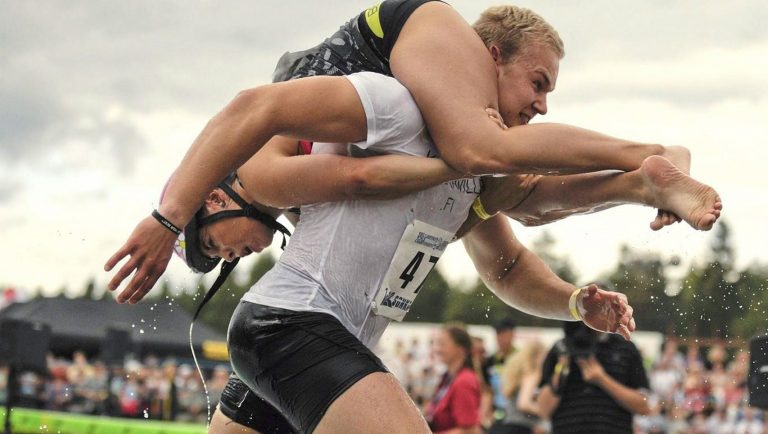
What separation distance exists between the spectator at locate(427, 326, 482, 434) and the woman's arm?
→ 4412 millimetres

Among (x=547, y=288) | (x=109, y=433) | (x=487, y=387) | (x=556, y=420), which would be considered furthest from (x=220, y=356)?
(x=547, y=288)

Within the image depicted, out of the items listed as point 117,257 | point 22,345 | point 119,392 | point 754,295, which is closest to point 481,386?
point 754,295

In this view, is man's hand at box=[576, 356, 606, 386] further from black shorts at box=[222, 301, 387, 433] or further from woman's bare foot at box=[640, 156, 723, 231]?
black shorts at box=[222, 301, 387, 433]

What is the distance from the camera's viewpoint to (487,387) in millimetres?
8469

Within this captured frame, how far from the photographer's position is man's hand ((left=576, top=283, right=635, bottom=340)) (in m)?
3.51

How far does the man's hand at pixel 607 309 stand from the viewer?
351cm

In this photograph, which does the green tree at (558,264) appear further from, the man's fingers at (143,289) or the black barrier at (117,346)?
the black barrier at (117,346)

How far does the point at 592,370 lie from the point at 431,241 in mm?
3008

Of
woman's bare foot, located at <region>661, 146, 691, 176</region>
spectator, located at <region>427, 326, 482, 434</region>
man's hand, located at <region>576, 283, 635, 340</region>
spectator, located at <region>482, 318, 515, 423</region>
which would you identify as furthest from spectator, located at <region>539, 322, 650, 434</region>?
woman's bare foot, located at <region>661, 146, 691, 176</region>

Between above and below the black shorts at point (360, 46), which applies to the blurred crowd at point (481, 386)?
below

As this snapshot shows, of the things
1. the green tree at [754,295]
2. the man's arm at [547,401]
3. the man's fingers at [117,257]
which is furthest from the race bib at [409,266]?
the man's arm at [547,401]

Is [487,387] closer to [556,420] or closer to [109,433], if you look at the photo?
[556,420]

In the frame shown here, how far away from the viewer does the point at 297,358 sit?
294cm

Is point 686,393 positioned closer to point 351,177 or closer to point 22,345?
point 22,345
